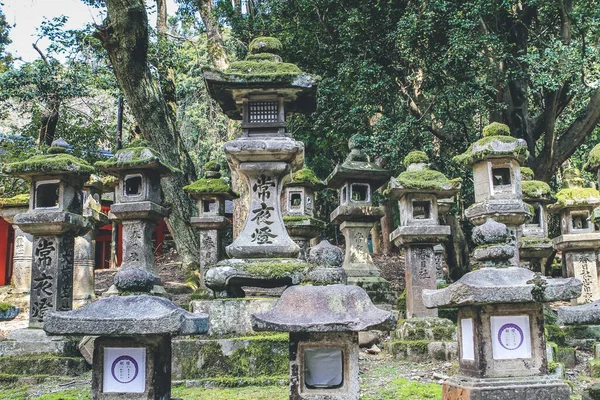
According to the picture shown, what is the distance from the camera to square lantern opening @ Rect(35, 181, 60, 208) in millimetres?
7891

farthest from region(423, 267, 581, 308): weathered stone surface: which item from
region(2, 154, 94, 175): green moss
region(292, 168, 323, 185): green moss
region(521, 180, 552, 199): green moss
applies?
region(292, 168, 323, 185): green moss

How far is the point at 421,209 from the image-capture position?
1002 cm

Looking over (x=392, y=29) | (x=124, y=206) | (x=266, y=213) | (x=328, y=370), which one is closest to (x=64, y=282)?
(x=124, y=206)

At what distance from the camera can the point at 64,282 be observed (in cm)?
770

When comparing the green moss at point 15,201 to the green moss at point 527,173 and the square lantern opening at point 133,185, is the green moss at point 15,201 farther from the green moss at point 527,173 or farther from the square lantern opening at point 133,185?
the green moss at point 527,173

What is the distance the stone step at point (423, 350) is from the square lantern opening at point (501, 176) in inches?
112

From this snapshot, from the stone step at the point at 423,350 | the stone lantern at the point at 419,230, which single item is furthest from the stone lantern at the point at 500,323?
the stone lantern at the point at 419,230

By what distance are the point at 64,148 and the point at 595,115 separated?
34.5 feet

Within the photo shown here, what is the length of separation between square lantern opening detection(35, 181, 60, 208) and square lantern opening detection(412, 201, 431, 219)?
5.75 m

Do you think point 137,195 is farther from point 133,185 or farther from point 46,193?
point 46,193

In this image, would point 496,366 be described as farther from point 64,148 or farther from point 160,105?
point 160,105

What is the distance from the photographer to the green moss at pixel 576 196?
11.6 m

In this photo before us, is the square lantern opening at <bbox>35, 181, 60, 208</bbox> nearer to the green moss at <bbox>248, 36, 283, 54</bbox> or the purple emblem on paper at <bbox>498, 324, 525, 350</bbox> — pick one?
the green moss at <bbox>248, 36, 283, 54</bbox>

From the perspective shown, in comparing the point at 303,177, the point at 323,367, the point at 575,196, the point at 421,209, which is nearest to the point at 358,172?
the point at 421,209
